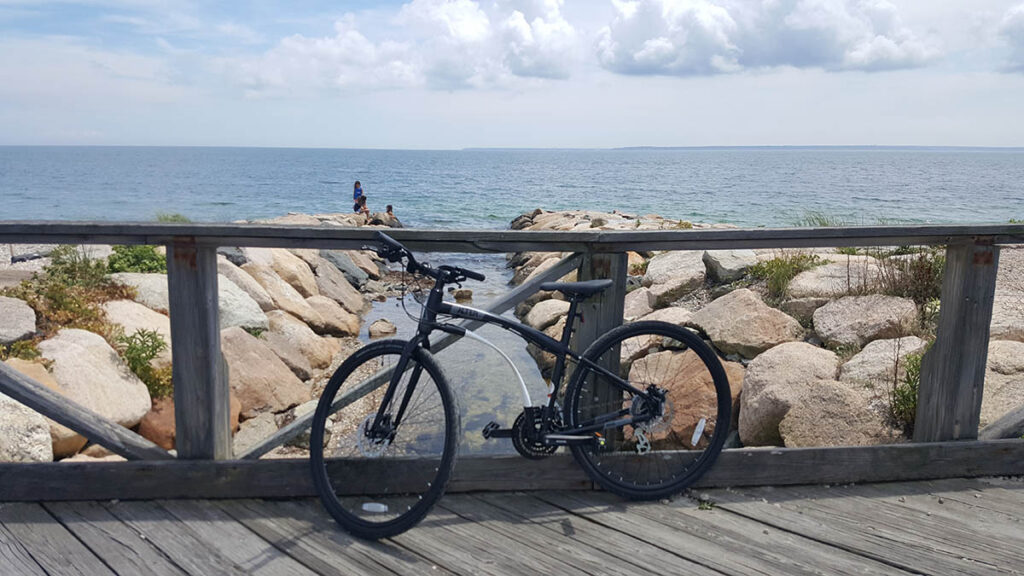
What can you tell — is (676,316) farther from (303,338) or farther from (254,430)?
(303,338)

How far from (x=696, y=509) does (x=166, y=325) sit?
6.18 meters

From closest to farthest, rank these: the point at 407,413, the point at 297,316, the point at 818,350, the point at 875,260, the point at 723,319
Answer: the point at 407,413 → the point at 818,350 → the point at 723,319 → the point at 875,260 → the point at 297,316

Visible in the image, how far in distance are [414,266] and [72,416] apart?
1614 mm

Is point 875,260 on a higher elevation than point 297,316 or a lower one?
higher

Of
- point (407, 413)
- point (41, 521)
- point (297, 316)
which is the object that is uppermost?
point (407, 413)

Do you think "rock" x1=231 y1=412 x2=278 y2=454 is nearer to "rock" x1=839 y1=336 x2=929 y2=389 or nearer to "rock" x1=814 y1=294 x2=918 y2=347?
"rock" x1=839 y1=336 x2=929 y2=389

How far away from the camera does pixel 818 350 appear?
21.0 ft

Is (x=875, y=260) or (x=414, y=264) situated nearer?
(x=414, y=264)

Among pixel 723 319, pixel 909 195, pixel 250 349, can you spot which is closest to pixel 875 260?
pixel 723 319

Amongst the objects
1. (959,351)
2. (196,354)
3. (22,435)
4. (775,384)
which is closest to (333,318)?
(22,435)

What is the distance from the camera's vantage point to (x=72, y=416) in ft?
10.4

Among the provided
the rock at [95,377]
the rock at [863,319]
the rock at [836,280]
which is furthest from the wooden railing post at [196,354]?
the rock at [836,280]

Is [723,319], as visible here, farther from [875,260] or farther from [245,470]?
[245,470]

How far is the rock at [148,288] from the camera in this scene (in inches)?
329
